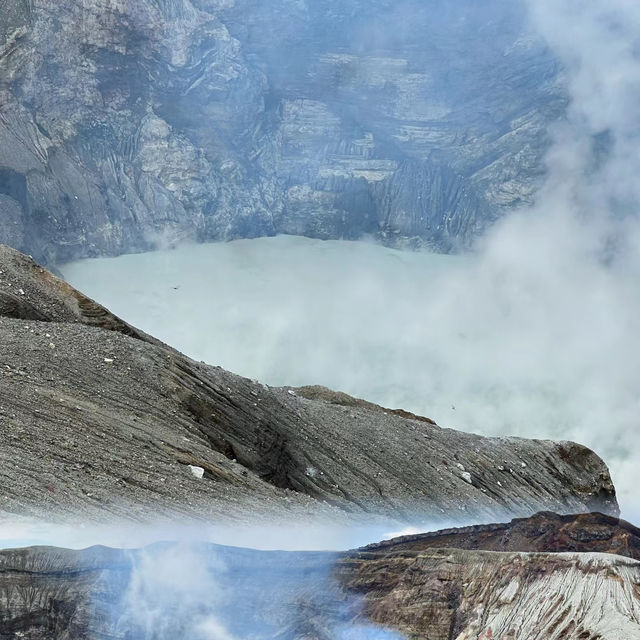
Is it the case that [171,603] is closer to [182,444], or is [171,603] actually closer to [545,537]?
[545,537]

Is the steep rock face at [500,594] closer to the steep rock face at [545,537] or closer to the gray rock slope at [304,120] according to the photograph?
the steep rock face at [545,537]

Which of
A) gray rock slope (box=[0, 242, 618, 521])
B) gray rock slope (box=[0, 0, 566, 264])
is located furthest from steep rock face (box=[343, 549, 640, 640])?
gray rock slope (box=[0, 0, 566, 264])

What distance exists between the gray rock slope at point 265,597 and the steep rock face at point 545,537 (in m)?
3.40


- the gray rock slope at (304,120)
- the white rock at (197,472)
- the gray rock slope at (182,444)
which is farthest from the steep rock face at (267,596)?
the gray rock slope at (304,120)

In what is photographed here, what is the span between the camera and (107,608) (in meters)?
15.5

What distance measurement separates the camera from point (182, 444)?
89.4 ft

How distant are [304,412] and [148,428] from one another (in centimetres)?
1012

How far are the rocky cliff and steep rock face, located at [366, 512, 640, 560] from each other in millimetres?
3441

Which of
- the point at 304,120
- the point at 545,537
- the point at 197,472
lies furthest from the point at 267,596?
the point at 304,120

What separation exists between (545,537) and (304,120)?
89347 mm

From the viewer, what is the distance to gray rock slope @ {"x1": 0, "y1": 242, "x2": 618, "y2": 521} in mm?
21984

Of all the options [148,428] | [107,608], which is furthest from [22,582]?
[148,428]

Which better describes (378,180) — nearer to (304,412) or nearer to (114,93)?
(114,93)

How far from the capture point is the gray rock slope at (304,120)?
9675cm
